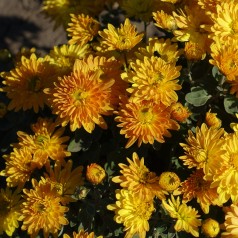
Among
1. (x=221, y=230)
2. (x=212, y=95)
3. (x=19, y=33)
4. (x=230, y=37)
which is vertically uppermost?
(x=230, y=37)

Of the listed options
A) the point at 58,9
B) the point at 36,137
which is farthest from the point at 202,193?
the point at 58,9

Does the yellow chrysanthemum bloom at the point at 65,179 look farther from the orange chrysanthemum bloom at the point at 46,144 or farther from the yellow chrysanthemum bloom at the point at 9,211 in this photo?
the yellow chrysanthemum bloom at the point at 9,211

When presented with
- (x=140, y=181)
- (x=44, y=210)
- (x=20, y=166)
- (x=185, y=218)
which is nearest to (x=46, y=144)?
(x=20, y=166)

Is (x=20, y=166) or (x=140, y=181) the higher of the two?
(x=140, y=181)

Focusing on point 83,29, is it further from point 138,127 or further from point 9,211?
point 9,211

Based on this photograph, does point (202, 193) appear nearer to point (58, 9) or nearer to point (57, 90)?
point (57, 90)

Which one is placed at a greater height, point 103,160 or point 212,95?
point 212,95
